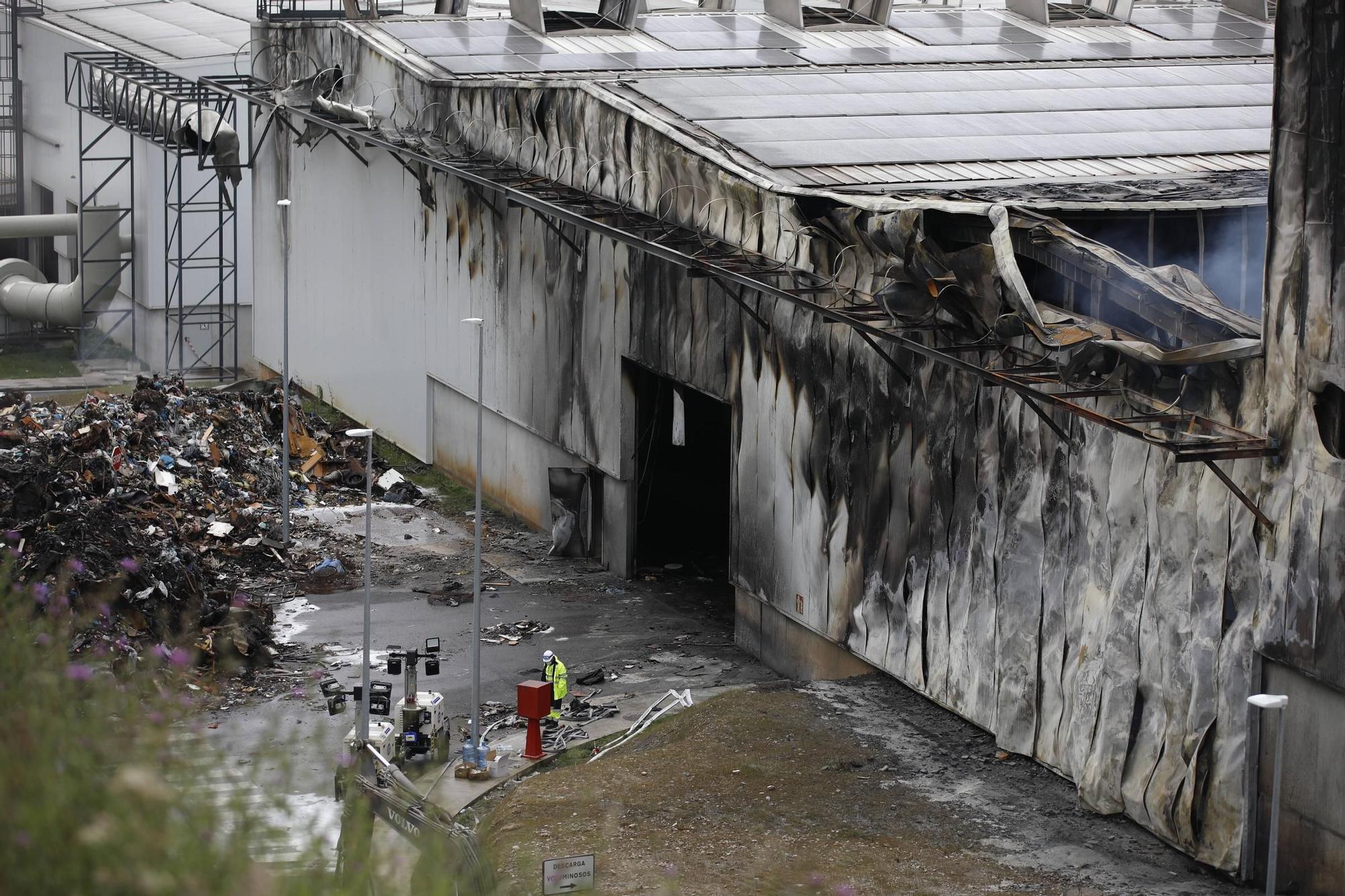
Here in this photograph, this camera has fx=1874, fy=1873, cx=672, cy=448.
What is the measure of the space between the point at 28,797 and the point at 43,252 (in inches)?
2342

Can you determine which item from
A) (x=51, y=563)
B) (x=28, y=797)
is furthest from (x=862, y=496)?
(x=28, y=797)

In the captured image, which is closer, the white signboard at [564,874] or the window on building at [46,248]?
the white signboard at [564,874]

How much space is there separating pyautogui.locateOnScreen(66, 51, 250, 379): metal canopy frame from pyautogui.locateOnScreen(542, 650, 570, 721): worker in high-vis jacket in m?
26.2

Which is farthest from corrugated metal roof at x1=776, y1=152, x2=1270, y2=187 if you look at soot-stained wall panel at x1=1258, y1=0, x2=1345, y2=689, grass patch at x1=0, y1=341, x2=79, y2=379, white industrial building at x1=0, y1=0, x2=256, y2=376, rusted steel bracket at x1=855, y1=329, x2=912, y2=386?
grass patch at x1=0, y1=341, x2=79, y2=379

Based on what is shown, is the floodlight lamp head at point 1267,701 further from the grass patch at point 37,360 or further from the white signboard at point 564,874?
the grass patch at point 37,360

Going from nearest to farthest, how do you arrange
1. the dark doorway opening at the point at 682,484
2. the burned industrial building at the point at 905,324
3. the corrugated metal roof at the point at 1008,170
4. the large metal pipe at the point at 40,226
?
the burned industrial building at the point at 905,324 < the corrugated metal roof at the point at 1008,170 < the dark doorway opening at the point at 682,484 < the large metal pipe at the point at 40,226

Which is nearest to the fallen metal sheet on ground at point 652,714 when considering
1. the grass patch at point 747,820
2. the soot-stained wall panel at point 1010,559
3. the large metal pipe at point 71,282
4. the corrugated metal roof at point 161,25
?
the grass patch at point 747,820

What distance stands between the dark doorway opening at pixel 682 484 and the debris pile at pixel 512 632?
3.38 meters

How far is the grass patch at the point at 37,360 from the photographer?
176 feet

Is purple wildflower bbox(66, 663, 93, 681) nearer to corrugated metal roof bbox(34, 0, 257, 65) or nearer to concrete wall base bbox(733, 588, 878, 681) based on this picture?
concrete wall base bbox(733, 588, 878, 681)

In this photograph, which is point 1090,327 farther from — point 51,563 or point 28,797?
point 51,563

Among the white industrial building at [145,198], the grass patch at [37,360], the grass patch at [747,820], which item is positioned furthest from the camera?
the grass patch at [37,360]

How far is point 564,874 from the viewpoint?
631 inches

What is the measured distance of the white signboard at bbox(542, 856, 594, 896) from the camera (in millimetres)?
15891
